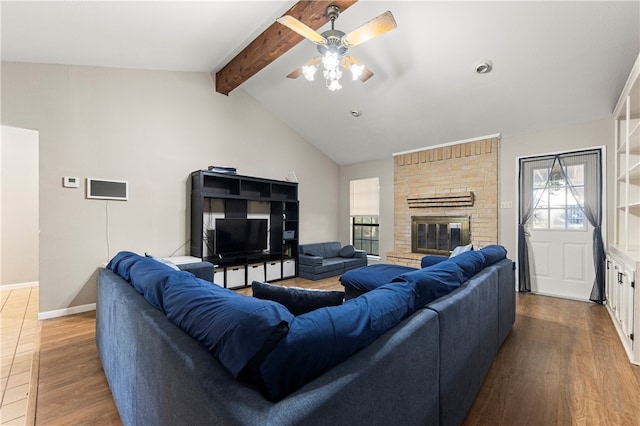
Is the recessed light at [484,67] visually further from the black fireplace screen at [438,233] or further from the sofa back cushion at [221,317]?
the sofa back cushion at [221,317]

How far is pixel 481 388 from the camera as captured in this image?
198cm

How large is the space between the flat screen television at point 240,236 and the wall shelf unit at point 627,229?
451cm

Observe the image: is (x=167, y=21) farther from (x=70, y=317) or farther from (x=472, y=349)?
(x=472, y=349)

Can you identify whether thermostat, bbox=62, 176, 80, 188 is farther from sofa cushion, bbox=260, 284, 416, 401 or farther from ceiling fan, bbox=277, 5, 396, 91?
sofa cushion, bbox=260, 284, 416, 401

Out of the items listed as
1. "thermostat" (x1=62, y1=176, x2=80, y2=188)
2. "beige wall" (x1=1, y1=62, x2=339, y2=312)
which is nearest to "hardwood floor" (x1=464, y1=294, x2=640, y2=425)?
"beige wall" (x1=1, y1=62, x2=339, y2=312)

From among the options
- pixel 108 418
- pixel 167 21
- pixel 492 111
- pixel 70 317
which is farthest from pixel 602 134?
pixel 70 317

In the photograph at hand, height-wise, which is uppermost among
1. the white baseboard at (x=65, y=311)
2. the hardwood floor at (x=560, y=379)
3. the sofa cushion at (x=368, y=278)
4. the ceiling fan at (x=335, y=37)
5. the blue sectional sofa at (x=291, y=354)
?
the ceiling fan at (x=335, y=37)

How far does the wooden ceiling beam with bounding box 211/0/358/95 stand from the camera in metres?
2.89

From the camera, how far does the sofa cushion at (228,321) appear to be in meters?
0.79

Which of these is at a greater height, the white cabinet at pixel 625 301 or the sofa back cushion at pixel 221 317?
the sofa back cushion at pixel 221 317

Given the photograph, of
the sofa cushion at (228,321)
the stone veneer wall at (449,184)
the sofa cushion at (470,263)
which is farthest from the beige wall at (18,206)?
the stone veneer wall at (449,184)

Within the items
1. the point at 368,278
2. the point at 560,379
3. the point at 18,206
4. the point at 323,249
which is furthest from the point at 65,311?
the point at 560,379

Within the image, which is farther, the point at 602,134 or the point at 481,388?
the point at 602,134

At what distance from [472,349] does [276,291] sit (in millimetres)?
1256
